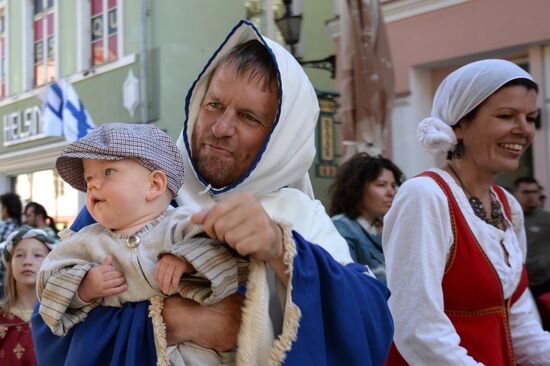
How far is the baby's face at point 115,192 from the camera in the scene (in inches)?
66.0

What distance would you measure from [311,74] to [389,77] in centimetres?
592

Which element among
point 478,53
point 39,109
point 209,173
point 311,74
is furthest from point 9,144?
point 209,173

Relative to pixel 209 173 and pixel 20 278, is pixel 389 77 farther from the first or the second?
pixel 209 173

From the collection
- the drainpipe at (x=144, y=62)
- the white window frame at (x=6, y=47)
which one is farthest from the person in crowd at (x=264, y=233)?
the white window frame at (x=6, y=47)

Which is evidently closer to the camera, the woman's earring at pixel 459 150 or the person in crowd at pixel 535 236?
the woman's earring at pixel 459 150

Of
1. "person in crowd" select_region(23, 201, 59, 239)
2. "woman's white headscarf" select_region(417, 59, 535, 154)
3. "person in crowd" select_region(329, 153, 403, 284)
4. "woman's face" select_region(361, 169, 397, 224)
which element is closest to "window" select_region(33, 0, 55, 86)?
"person in crowd" select_region(23, 201, 59, 239)

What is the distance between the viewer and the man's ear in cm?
174

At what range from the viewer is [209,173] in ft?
6.66

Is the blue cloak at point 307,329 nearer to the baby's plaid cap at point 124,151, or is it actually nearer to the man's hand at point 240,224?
the man's hand at point 240,224

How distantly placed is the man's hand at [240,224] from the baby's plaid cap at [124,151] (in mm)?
283

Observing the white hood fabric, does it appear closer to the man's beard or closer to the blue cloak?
the man's beard

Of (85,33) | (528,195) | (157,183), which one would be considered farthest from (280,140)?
(85,33)

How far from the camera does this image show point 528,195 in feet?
19.1

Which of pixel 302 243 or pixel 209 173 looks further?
pixel 209 173
